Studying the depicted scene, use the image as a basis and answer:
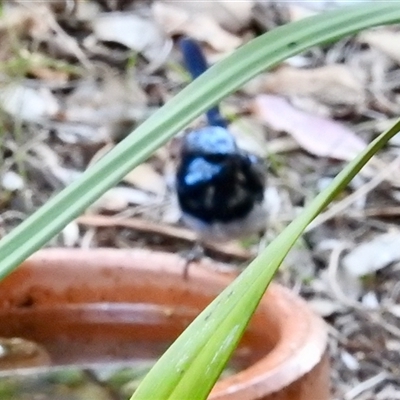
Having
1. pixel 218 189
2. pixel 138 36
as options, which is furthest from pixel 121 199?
pixel 138 36

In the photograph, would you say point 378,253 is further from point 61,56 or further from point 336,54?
point 61,56

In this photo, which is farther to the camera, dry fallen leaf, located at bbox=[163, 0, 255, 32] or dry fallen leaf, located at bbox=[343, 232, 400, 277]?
dry fallen leaf, located at bbox=[163, 0, 255, 32]

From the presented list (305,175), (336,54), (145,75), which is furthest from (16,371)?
(336,54)

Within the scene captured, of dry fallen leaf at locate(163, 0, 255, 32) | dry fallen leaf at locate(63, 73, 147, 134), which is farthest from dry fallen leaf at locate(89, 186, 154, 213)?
dry fallen leaf at locate(163, 0, 255, 32)

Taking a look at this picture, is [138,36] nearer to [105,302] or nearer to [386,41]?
[386,41]

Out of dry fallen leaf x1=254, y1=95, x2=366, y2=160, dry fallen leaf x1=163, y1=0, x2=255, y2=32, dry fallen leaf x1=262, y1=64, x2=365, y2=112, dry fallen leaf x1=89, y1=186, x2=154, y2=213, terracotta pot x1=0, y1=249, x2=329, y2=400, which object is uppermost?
dry fallen leaf x1=163, y1=0, x2=255, y2=32

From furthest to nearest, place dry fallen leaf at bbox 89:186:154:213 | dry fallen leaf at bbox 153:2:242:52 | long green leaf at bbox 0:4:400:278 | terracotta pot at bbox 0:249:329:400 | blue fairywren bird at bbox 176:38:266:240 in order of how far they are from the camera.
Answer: dry fallen leaf at bbox 153:2:242:52 → dry fallen leaf at bbox 89:186:154:213 → blue fairywren bird at bbox 176:38:266:240 → terracotta pot at bbox 0:249:329:400 → long green leaf at bbox 0:4:400:278

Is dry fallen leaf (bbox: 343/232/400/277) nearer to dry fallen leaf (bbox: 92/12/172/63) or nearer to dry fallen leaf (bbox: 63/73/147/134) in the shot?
dry fallen leaf (bbox: 63/73/147/134)
